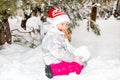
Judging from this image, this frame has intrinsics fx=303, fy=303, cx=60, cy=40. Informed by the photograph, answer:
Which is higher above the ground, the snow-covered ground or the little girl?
the little girl

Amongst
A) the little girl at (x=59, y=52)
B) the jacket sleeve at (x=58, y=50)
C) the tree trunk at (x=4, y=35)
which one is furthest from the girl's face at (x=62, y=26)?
the tree trunk at (x=4, y=35)

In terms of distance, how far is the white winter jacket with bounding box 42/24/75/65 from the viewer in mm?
4480

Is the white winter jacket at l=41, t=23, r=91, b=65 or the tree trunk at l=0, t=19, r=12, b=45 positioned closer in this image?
the white winter jacket at l=41, t=23, r=91, b=65

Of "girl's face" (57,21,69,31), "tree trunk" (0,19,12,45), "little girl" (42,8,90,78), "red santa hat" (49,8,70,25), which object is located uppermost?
"red santa hat" (49,8,70,25)

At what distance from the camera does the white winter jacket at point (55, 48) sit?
4480 mm

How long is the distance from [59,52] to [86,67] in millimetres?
674

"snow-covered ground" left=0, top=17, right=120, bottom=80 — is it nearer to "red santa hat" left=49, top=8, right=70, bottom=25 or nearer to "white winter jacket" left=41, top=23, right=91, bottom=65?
"white winter jacket" left=41, top=23, right=91, bottom=65

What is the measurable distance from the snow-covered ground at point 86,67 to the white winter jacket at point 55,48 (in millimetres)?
279

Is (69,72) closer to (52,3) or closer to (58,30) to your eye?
(58,30)

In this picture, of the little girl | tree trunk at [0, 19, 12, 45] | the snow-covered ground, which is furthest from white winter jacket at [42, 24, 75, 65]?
tree trunk at [0, 19, 12, 45]

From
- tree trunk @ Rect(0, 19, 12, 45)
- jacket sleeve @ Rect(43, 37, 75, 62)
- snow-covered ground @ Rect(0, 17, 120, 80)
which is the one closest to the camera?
jacket sleeve @ Rect(43, 37, 75, 62)

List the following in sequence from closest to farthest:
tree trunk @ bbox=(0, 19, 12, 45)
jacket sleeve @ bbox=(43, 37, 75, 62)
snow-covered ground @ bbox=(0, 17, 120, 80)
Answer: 1. jacket sleeve @ bbox=(43, 37, 75, 62)
2. snow-covered ground @ bbox=(0, 17, 120, 80)
3. tree trunk @ bbox=(0, 19, 12, 45)

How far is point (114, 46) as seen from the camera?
245 inches

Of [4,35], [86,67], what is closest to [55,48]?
[86,67]
